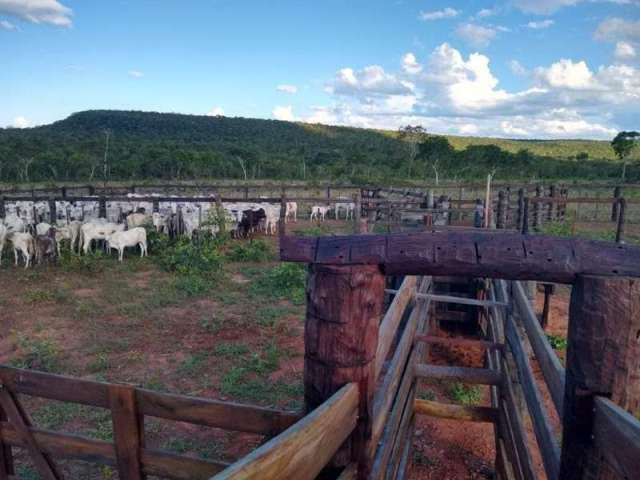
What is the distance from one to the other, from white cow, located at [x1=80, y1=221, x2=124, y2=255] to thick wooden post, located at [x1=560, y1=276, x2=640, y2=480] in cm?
1359

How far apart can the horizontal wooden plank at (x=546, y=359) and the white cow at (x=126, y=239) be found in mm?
11575

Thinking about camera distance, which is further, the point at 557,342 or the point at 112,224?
the point at 112,224

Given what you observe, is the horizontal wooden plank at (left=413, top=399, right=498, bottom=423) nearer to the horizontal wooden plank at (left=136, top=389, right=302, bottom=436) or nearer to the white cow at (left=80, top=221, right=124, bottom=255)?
the horizontal wooden plank at (left=136, top=389, right=302, bottom=436)

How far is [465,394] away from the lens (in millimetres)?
6359

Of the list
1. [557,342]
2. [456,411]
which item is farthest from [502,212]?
[456,411]

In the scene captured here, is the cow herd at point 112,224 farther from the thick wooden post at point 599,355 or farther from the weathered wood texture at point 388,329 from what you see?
the thick wooden post at point 599,355

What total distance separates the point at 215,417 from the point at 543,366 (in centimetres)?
173

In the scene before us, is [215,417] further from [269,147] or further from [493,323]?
[269,147]

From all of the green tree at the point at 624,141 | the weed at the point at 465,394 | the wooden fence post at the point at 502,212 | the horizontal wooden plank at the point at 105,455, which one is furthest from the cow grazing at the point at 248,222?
the green tree at the point at 624,141

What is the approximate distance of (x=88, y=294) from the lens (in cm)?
1022

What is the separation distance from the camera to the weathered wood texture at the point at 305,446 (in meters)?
1.27

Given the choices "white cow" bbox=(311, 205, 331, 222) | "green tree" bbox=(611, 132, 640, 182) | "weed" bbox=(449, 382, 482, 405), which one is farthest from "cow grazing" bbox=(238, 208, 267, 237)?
"green tree" bbox=(611, 132, 640, 182)

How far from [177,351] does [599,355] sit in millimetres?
6571

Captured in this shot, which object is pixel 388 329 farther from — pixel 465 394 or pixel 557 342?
pixel 557 342
